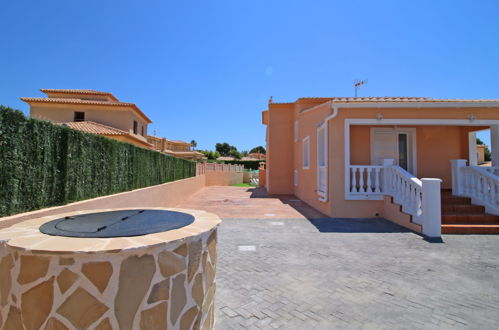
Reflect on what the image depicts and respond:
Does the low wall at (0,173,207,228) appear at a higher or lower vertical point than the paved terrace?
higher

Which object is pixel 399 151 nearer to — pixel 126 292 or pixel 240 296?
pixel 240 296

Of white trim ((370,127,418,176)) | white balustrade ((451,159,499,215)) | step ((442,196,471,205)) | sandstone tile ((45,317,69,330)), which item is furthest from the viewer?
white trim ((370,127,418,176))

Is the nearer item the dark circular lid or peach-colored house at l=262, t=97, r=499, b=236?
the dark circular lid

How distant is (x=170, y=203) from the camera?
39.1 ft

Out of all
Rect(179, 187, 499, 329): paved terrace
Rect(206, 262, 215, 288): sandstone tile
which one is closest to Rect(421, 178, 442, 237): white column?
Rect(179, 187, 499, 329): paved terrace

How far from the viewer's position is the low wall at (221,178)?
1046 inches

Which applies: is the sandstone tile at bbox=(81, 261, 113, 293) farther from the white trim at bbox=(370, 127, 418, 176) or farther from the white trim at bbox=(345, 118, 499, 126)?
the white trim at bbox=(370, 127, 418, 176)

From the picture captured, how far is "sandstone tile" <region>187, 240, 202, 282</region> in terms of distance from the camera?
2.07 m

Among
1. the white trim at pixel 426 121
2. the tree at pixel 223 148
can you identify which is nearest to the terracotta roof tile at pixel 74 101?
the white trim at pixel 426 121

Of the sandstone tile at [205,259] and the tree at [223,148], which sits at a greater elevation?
the tree at [223,148]

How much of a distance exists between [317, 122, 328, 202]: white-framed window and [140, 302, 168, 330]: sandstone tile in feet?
24.9

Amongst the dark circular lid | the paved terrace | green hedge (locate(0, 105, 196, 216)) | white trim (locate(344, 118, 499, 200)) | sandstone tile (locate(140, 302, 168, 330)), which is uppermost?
white trim (locate(344, 118, 499, 200))

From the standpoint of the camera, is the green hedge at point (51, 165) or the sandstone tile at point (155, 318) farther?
the green hedge at point (51, 165)

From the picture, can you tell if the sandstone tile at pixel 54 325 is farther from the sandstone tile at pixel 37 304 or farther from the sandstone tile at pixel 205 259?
the sandstone tile at pixel 205 259
